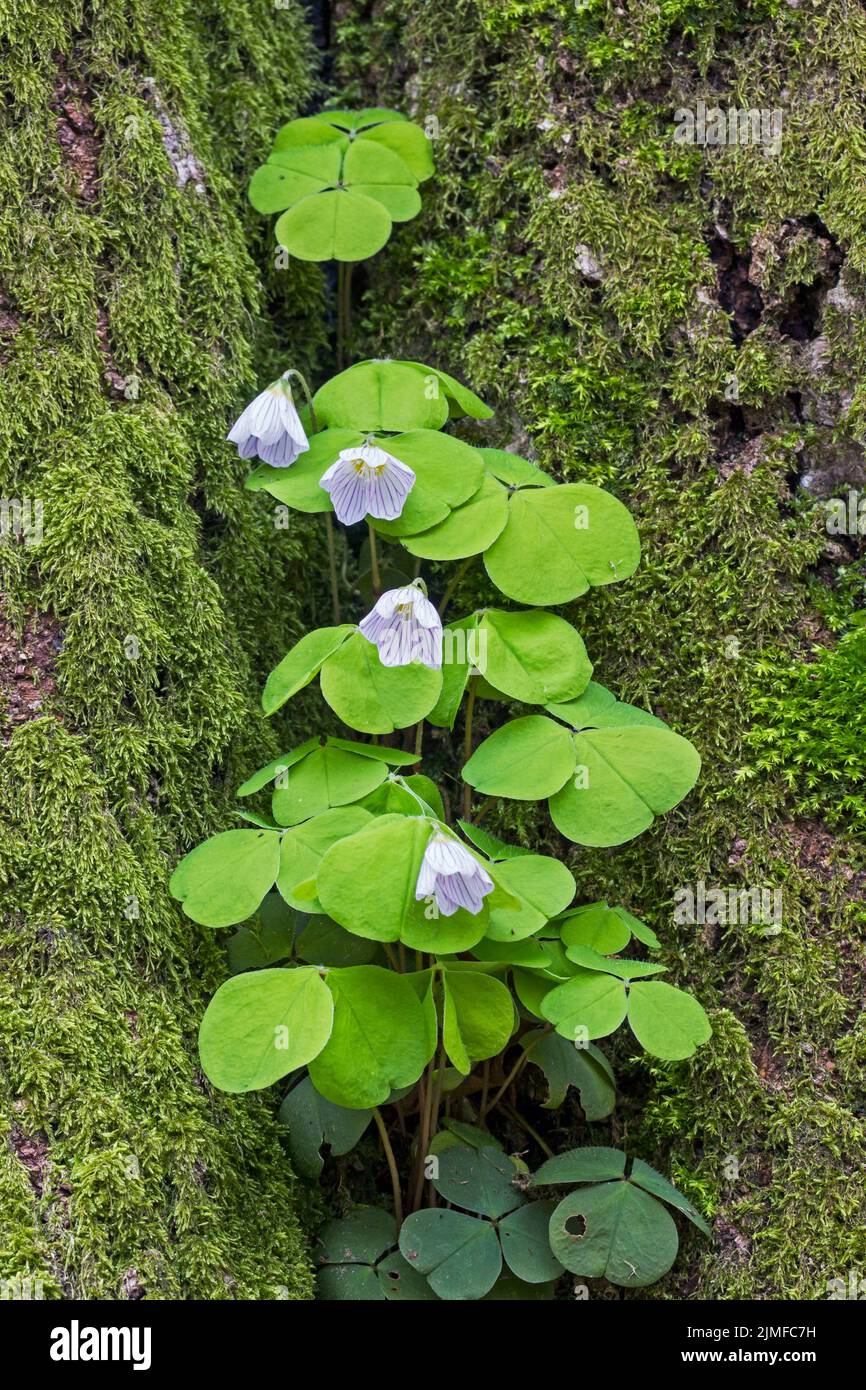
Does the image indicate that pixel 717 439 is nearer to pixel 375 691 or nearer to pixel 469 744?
pixel 469 744

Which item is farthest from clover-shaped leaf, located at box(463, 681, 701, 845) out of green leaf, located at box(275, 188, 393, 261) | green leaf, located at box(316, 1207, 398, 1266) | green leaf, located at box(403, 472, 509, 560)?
green leaf, located at box(275, 188, 393, 261)

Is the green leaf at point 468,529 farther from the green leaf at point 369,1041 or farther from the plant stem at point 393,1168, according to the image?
the plant stem at point 393,1168

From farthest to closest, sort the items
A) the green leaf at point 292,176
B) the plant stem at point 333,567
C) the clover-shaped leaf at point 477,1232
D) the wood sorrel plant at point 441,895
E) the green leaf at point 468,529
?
the green leaf at point 292,176
the plant stem at point 333,567
the green leaf at point 468,529
the clover-shaped leaf at point 477,1232
the wood sorrel plant at point 441,895

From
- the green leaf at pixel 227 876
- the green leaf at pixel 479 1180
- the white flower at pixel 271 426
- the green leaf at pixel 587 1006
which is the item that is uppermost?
the white flower at pixel 271 426

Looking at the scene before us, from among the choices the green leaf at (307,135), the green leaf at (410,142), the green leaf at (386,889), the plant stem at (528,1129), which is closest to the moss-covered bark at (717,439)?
the green leaf at (410,142)

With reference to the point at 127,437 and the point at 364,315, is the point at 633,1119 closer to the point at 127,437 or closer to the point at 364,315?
the point at 127,437

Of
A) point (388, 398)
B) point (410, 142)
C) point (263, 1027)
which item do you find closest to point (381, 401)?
point (388, 398)
